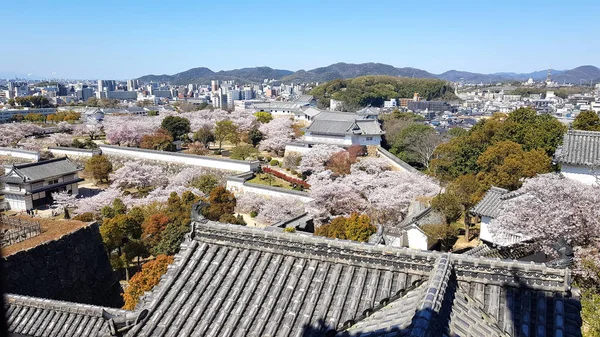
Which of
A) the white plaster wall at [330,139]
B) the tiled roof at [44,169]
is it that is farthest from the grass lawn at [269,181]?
the tiled roof at [44,169]

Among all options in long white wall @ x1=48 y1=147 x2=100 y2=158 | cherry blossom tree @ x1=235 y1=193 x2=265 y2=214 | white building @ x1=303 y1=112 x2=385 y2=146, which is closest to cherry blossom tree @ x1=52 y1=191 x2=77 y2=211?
cherry blossom tree @ x1=235 y1=193 x2=265 y2=214

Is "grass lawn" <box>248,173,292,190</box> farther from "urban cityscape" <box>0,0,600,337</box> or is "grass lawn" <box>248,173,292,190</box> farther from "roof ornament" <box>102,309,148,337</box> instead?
"roof ornament" <box>102,309,148,337</box>

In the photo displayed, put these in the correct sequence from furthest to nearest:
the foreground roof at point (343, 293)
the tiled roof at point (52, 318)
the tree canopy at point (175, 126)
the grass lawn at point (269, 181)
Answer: the tree canopy at point (175, 126) → the grass lawn at point (269, 181) → the tiled roof at point (52, 318) → the foreground roof at point (343, 293)

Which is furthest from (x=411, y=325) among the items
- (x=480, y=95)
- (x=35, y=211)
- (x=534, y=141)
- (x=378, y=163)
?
(x=480, y=95)

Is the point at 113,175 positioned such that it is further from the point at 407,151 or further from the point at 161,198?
the point at 407,151

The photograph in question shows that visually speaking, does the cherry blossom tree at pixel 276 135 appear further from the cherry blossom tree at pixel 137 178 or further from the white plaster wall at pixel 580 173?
the white plaster wall at pixel 580 173

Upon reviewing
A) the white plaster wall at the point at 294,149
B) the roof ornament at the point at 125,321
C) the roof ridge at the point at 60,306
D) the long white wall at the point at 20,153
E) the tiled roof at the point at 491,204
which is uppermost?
the roof ornament at the point at 125,321
